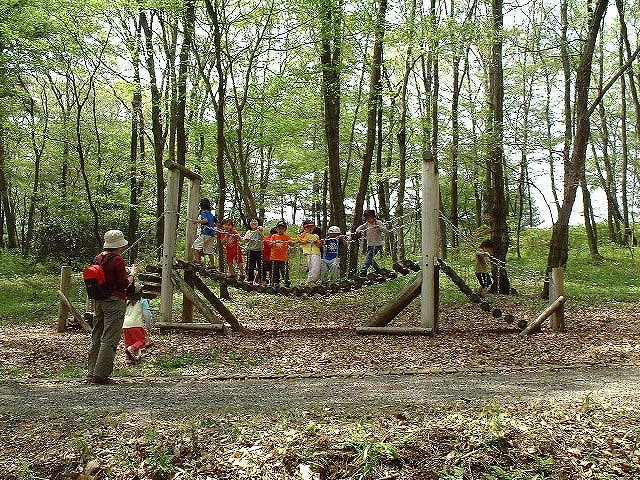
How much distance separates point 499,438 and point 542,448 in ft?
0.98

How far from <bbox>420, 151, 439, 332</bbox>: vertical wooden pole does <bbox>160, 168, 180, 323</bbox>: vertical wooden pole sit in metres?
4.40

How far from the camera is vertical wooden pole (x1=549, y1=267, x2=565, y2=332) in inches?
361

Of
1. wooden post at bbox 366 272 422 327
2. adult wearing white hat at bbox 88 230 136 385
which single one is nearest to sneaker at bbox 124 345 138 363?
adult wearing white hat at bbox 88 230 136 385

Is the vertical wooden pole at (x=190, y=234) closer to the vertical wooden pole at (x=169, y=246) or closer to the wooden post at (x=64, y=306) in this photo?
the vertical wooden pole at (x=169, y=246)

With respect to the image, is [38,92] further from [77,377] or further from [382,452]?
[382,452]

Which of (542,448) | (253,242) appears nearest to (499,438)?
(542,448)

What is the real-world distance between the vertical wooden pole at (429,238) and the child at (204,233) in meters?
3.96

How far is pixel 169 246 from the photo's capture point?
10.4m

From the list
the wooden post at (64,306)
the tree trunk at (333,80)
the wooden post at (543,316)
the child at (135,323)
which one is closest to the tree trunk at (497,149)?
the tree trunk at (333,80)

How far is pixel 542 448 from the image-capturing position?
4.14m

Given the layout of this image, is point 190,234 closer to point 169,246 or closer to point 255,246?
point 169,246

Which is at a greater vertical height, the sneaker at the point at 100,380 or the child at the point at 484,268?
the child at the point at 484,268

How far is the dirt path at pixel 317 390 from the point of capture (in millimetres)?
5270

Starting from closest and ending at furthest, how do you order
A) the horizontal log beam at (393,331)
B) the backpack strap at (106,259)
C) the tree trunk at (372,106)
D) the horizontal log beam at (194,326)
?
the backpack strap at (106,259) < the horizontal log beam at (393,331) < the horizontal log beam at (194,326) < the tree trunk at (372,106)
